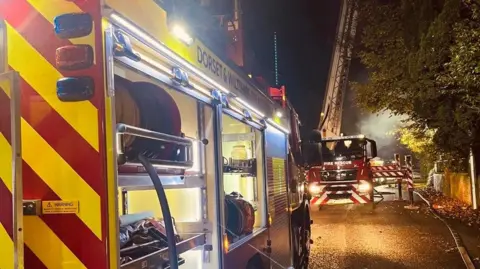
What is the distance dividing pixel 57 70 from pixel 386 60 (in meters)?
15.0

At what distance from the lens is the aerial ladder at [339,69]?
864 inches

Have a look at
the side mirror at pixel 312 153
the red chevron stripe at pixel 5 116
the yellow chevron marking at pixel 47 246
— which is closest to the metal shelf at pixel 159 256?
the yellow chevron marking at pixel 47 246

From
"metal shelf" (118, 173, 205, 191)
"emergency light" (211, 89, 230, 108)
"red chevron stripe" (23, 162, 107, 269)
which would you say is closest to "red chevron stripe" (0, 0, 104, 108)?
"red chevron stripe" (23, 162, 107, 269)

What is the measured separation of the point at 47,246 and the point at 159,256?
62cm

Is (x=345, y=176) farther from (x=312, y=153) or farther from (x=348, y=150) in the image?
(x=312, y=153)

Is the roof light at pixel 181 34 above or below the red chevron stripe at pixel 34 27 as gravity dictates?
above

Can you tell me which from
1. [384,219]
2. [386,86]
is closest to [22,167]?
[384,219]

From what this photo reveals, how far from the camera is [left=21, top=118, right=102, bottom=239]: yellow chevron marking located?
2.03 m

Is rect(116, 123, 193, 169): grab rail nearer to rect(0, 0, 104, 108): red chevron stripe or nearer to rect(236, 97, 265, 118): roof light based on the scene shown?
rect(0, 0, 104, 108): red chevron stripe

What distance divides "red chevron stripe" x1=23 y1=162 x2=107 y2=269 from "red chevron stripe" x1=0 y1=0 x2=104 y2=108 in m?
0.43

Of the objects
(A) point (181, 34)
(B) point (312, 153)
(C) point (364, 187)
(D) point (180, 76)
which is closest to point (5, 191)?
(D) point (180, 76)

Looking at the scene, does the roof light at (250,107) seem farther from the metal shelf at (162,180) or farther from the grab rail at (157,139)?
the grab rail at (157,139)

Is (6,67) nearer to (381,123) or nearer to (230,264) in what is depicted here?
(230,264)

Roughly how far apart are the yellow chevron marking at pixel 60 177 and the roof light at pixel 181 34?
3.16 feet
